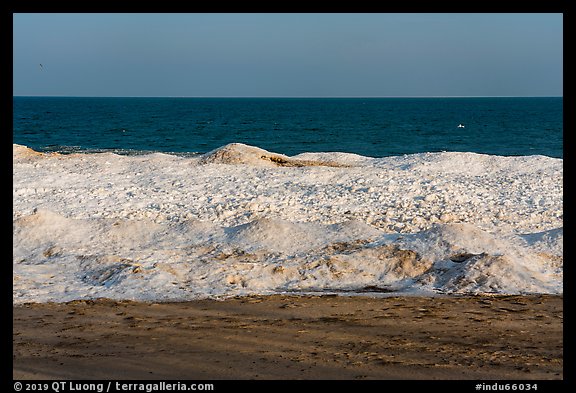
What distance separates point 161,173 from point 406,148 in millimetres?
28926

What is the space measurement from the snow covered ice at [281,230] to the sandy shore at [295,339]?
60cm

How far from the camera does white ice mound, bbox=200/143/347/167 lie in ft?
57.1

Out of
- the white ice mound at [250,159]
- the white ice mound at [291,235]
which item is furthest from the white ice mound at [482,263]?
the white ice mound at [250,159]

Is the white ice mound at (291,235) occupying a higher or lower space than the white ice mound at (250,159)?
lower

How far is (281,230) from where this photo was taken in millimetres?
9930

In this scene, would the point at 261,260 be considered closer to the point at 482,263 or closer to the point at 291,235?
the point at 291,235

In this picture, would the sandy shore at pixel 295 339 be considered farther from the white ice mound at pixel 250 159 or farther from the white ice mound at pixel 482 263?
the white ice mound at pixel 250 159

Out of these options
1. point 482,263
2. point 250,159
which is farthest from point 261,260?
point 250,159

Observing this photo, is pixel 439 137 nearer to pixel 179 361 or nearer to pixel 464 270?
pixel 464 270

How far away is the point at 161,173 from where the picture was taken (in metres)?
15.3

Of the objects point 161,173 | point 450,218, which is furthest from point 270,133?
point 450,218

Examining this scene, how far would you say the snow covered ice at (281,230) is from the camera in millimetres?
8172

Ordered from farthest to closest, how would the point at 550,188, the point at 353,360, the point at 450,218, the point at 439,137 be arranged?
the point at 439,137 → the point at 550,188 → the point at 450,218 → the point at 353,360

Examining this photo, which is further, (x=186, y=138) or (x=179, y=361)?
(x=186, y=138)
